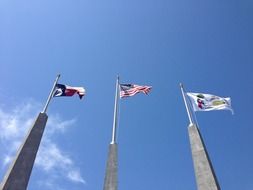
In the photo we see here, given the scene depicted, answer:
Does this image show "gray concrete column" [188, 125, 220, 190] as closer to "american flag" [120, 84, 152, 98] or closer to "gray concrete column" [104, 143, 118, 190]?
"american flag" [120, 84, 152, 98]

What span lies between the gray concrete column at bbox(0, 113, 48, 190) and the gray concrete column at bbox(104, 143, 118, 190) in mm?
4293

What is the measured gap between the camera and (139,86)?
22.7 metres

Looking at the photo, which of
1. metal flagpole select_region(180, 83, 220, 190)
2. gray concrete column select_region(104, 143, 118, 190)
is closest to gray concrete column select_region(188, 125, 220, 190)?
metal flagpole select_region(180, 83, 220, 190)

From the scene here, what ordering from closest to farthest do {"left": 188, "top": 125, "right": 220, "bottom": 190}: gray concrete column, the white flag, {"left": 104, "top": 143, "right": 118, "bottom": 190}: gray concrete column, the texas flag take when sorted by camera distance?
1. {"left": 104, "top": 143, "right": 118, "bottom": 190}: gray concrete column
2. {"left": 188, "top": 125, "right": 220, "bottom": 190}: gray concrete column
3. the white flag
4. the texas flag

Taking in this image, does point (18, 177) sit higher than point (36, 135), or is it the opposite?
point (36, 135)

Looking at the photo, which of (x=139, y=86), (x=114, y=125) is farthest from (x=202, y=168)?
(x=139, y=86)

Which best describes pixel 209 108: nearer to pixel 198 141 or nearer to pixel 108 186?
pixel 198 141

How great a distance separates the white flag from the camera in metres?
21.0

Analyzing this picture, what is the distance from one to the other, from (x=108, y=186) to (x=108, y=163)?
4.98 feet

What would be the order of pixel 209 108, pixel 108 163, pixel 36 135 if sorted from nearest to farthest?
1. pixel 108 163
2. pixel 36 135
3. pixel 209 108

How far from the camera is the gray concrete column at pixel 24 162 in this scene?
1602cm

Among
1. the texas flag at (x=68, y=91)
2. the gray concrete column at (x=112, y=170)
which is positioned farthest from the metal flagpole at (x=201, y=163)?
the texas flag at (x=68, y=91)

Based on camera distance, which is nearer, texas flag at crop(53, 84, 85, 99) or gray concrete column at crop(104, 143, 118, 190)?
gray concrete column at crop(104, 143, 118, 190)

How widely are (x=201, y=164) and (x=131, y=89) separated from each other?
7.51 m
